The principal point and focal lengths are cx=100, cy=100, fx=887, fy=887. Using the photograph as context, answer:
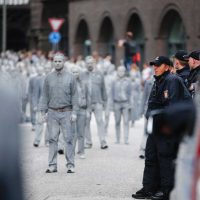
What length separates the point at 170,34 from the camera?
34.1 meters

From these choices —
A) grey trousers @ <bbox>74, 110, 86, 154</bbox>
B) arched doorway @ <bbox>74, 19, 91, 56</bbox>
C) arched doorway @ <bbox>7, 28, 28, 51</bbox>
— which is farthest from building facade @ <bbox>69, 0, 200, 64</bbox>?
arched doorway @ <bbox>7, 28, 28, 51</bbox>

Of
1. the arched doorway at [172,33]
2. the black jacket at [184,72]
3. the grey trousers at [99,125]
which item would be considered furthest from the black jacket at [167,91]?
the arched doorway at [172,33]

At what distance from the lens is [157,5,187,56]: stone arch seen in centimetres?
3347

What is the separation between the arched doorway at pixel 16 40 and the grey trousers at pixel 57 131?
59963mm

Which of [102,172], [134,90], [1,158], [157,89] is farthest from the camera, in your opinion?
[134,90]

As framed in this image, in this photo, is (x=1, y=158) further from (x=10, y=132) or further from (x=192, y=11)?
(x=192, y=11)

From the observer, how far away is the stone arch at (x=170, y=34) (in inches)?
1318

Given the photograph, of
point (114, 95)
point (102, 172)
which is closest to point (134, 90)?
point (114, 95)

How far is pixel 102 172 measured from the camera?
556 inches

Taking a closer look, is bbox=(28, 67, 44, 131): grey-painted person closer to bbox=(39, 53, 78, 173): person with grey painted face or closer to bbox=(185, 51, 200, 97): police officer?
bbox=(39, 53, 78, 173): person with grey painted face

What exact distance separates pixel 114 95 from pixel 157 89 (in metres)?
8.38

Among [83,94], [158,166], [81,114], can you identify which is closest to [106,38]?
[83,94]

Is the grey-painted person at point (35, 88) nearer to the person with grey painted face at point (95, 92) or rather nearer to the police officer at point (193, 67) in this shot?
the person with grey painted face at point (95, 92)

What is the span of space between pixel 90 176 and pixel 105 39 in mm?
28453
